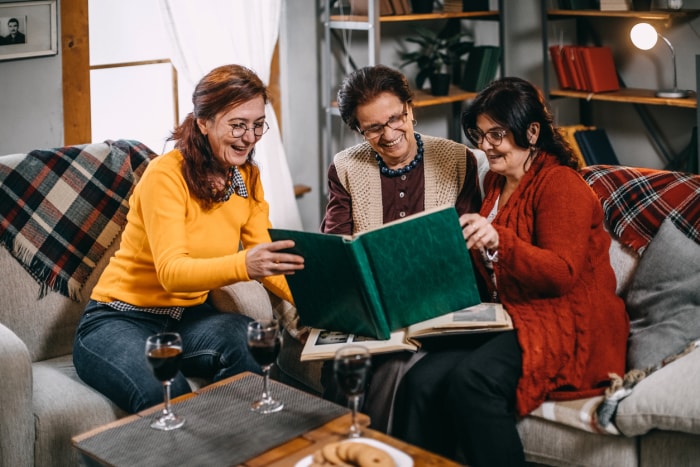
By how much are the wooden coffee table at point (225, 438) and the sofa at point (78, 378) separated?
398 mm

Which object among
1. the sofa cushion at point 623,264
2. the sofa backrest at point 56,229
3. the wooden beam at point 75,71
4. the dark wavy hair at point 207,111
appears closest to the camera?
the dark wavy hair at point 207,111

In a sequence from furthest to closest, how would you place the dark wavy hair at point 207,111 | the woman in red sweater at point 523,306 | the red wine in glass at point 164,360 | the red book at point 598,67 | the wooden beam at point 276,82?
the red book at point 598,67, the wooden beam at point 276,82, the dark wavy hair at point 207,111, the woman in red sweater at point 523,306, the red wine in glass at point 164,360

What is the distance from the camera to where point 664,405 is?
194 cm

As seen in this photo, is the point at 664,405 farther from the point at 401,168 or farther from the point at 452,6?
the point at 452,6

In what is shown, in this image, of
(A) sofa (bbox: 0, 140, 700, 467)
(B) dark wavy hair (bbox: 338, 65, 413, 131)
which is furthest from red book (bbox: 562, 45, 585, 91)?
(B) dark wavy hair (bbox: 338, 65, 413, 131)

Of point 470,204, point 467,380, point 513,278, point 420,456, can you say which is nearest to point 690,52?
point 470,204

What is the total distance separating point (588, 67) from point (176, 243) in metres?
2.77

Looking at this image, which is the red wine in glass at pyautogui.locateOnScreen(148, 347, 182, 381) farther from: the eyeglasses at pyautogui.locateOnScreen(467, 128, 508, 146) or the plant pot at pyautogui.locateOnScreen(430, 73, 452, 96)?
the plant pot at pyautogui.locateOnScreen(430, 73, 452, 96)

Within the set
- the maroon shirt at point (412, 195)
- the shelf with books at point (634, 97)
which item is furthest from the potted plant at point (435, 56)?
the maroon shirt at point (412, 195)

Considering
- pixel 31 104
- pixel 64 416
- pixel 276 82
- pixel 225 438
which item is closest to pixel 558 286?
pixel 225 438

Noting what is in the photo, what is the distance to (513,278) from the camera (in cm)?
220

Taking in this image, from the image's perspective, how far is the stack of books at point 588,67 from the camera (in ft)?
14.2

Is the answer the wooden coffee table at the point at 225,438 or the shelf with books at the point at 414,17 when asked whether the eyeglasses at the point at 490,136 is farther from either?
the shelf with books at the point at 414,17

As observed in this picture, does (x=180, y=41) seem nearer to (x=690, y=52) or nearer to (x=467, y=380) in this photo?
(x=467, y=380)
